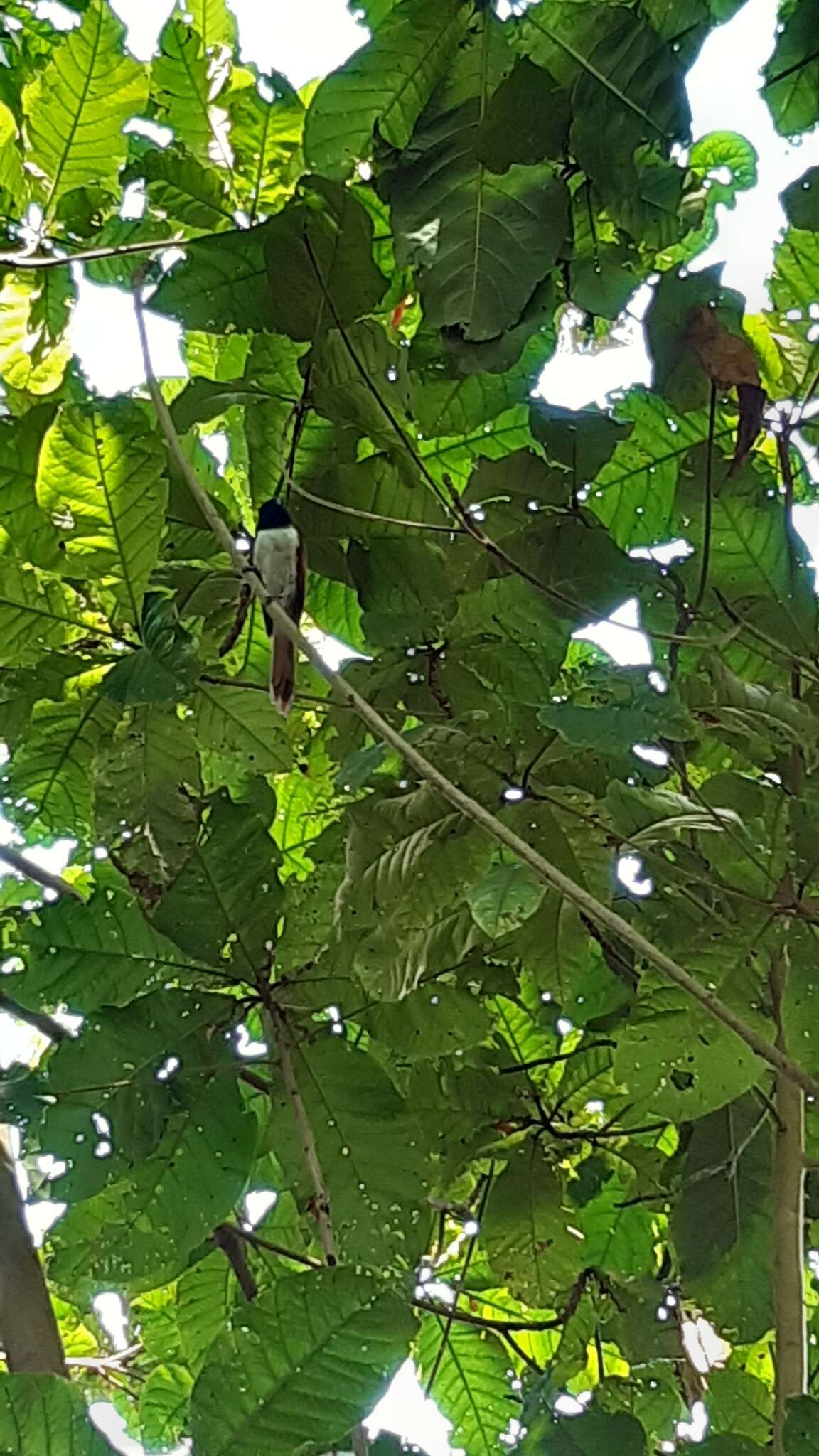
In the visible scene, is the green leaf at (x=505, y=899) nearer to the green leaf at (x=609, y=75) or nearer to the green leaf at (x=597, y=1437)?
the green leaf at (x=597, y=1437)

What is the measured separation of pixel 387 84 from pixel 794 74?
18.6 inches

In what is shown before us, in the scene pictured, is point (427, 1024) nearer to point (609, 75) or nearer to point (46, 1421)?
point (46, 1421)

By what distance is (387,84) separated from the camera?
1.46 m

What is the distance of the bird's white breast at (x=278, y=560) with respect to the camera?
1.84 m

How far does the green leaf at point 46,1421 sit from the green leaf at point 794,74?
1.46 m

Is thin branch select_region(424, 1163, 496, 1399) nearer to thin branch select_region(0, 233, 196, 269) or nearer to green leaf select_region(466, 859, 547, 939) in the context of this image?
green leaf select_region(466, 859, 547, 939)

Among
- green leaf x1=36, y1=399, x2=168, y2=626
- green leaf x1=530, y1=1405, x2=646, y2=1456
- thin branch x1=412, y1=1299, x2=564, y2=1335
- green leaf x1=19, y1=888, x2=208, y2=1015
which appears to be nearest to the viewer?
green leaf x1=530, y1=1405, x2=646, y2=1456

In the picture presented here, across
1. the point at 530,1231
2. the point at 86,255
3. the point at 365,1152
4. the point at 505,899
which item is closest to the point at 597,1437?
the point at 365,1152

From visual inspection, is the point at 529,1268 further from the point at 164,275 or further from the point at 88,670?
the point at 164,275

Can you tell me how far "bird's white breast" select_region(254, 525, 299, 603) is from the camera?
72.4 inches

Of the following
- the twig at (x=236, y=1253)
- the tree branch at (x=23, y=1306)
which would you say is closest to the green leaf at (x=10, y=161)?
the tree branch at (x=23, y=1306)

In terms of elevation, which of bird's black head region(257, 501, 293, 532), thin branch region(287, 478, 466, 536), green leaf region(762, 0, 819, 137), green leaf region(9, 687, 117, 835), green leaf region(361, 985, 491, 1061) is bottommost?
green leaf region(361, 985, 491, 1061)

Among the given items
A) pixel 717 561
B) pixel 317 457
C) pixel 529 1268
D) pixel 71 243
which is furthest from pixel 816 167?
pixel 529 1268

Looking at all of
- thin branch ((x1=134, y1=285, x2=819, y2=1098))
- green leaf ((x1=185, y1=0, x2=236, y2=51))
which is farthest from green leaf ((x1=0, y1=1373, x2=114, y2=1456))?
green leaf ((x1=185, y1=0, x2=236, y2=51))
